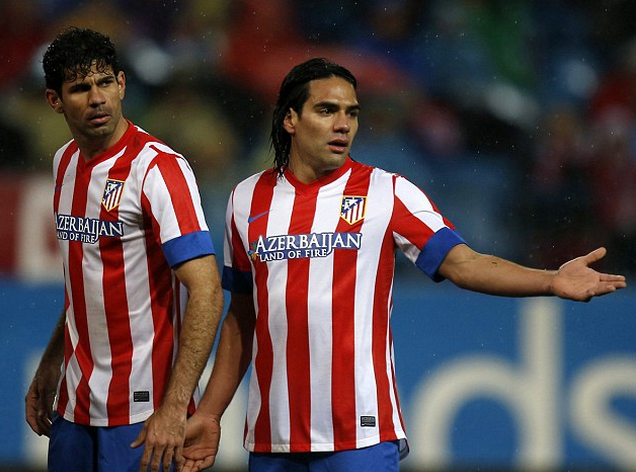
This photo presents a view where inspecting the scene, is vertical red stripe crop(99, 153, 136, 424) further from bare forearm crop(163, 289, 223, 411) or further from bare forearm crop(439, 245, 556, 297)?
bare forearm crop(439, 245, 556, 297)

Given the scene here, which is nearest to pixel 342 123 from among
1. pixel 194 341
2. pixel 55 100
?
pixel 194 341

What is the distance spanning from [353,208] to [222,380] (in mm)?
566

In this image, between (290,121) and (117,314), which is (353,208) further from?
(117,314)

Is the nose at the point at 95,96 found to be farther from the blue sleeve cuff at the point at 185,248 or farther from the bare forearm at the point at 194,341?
the bare forearm at the point at 194,341

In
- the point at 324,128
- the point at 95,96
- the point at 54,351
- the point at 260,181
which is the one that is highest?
the point at 95,96

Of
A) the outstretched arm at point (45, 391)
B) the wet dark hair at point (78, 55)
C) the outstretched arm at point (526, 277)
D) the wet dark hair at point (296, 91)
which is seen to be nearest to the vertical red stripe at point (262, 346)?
the wet dark hair at point (296, 91)

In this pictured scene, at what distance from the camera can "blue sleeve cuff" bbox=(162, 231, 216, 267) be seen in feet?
9.60

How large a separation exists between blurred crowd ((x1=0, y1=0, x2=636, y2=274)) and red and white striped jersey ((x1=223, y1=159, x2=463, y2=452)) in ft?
8.85

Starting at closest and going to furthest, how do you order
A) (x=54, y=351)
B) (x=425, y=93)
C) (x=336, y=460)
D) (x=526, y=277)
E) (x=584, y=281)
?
(x=584, y=281)
(x=526, y=277)
(x=336, y=460)
(x=54, y=351)
(x=425, y=93)

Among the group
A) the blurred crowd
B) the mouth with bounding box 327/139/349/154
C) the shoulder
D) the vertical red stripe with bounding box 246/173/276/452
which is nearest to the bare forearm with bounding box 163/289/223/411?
the vertical red stripe with bounding box 246/173/276/452

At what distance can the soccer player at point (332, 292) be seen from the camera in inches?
114

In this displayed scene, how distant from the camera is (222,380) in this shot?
10.2ft

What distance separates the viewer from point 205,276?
2922mm

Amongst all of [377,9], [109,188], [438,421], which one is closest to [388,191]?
[109,188]
